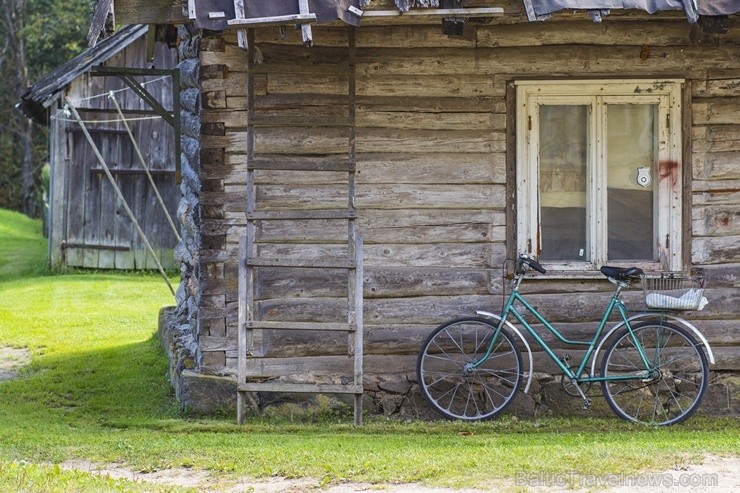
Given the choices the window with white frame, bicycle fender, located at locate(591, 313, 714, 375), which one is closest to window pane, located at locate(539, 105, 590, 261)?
the window with white frame

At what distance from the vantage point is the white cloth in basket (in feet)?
31.3

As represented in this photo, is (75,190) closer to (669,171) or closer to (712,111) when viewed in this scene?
(669,171)

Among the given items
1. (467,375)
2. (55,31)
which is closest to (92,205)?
(467,375)

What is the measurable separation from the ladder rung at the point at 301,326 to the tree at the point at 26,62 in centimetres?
2961

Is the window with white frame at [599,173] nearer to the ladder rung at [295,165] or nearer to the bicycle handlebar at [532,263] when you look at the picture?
the bicycle handlebar at [532,263]

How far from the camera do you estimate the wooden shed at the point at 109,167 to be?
20.7 metres

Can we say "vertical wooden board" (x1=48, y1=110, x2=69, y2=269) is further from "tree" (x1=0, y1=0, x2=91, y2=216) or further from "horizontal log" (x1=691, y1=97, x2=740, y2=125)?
"tree" (x1=0, y1=0, x2=91, y2=216)

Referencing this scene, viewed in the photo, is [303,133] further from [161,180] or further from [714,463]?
[161,180]

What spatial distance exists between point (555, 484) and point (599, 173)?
151 inches

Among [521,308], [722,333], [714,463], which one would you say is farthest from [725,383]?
[714,463]

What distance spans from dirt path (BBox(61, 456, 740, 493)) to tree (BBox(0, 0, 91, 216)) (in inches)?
1256

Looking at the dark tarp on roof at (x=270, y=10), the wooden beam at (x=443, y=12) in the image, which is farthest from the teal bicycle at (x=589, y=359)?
the dark tarp on roof at (x=270, y=10)

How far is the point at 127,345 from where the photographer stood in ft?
47.0

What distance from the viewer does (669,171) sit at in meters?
10.1
